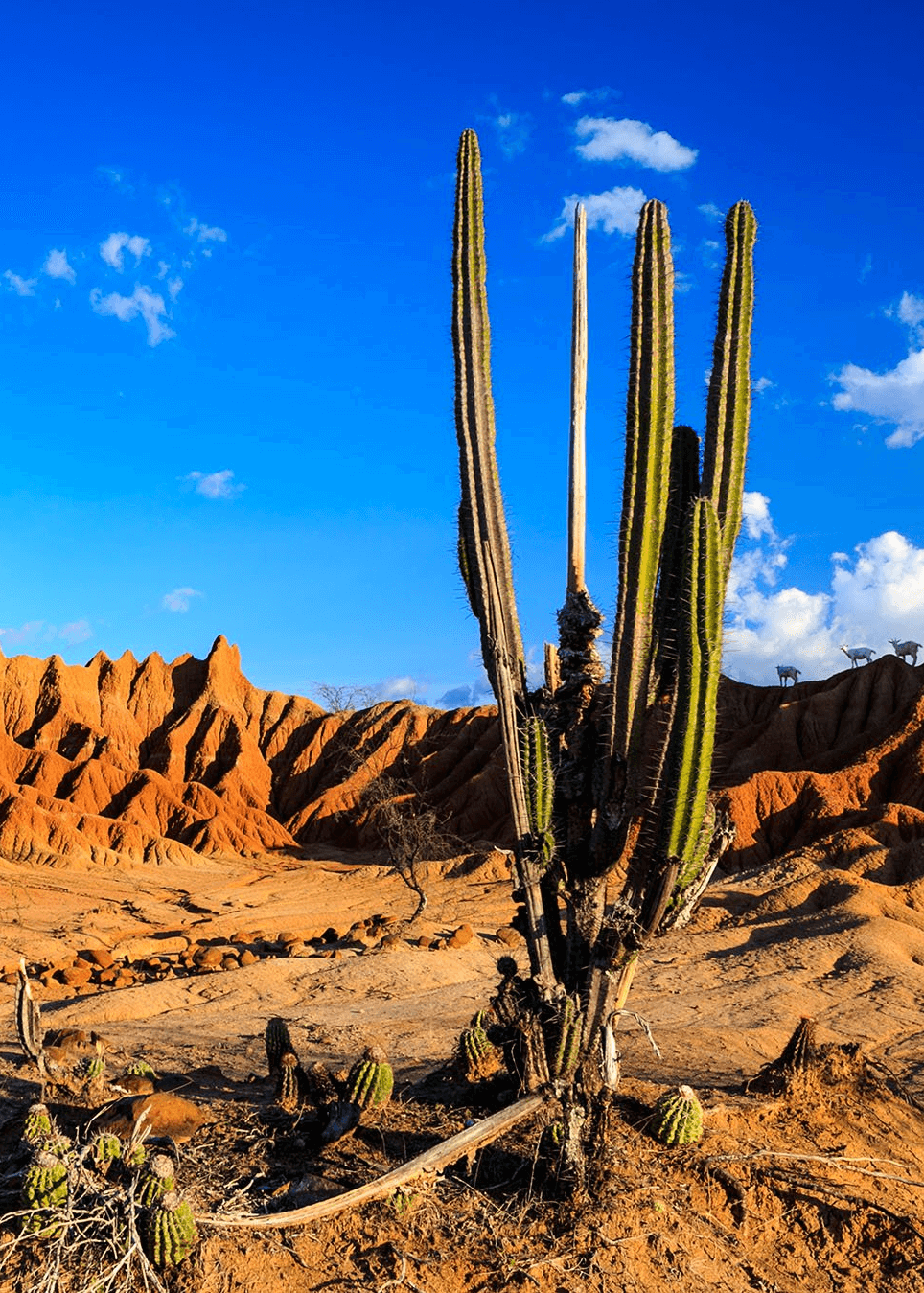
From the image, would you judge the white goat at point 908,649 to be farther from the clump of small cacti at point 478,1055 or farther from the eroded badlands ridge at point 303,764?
the clump of small cacti at point 478,1055

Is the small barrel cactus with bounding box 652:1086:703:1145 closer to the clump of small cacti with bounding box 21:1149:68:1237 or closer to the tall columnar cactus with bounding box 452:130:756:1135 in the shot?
the tall columnar cactus with bounding box 452:130:756:1135

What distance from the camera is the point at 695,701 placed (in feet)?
17.9

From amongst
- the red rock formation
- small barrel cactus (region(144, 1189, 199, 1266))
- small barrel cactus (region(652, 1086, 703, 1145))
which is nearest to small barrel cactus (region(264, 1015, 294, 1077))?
small barrel cactus (region(144, 1189, 199, 1266))

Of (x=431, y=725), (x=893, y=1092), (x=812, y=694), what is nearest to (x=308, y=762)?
(x=431, y=725)

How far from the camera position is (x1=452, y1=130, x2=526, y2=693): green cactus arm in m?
6.19

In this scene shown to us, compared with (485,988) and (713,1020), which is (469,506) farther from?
(485,988)

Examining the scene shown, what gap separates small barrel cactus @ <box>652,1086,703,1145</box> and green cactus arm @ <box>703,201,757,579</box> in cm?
349

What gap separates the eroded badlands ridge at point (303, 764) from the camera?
2648 cm

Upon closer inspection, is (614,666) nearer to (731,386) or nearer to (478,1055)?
(731,386)

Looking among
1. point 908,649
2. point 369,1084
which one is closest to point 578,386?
point 369,1084

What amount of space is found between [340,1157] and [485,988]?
29.2 feet

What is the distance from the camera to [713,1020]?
11.9 m

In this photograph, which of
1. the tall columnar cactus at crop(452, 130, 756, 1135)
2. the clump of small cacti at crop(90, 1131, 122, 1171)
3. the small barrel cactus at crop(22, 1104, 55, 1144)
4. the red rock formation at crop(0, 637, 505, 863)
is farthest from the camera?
the red rock formation at crop(0, 637, 505, 863)

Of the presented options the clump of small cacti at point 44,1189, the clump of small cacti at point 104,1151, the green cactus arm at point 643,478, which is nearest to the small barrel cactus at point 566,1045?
the green cactus arm at point 643,478
